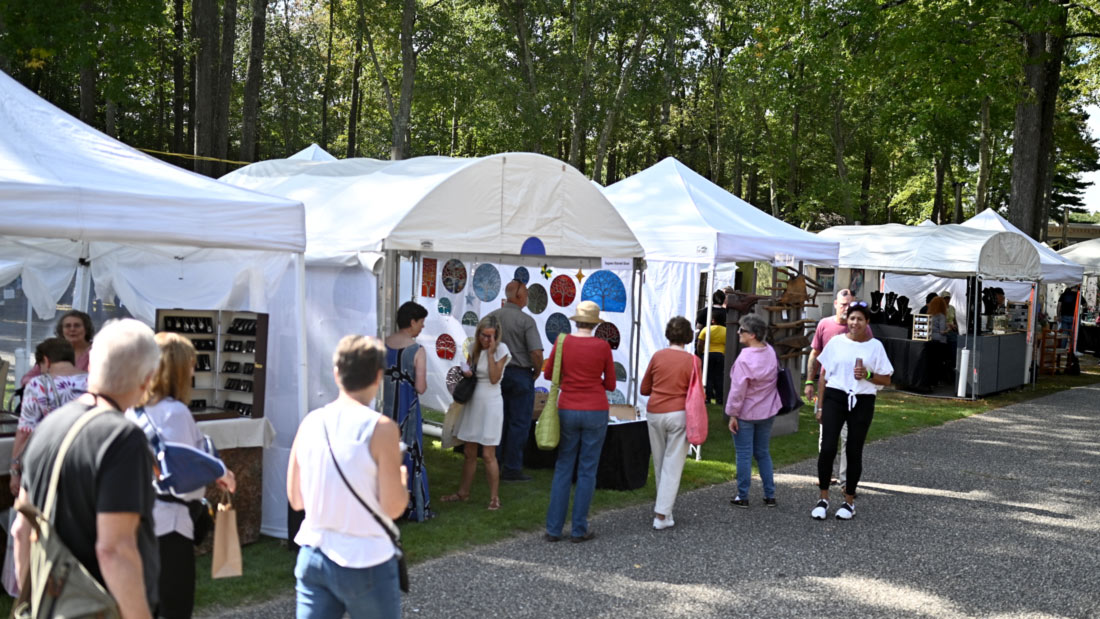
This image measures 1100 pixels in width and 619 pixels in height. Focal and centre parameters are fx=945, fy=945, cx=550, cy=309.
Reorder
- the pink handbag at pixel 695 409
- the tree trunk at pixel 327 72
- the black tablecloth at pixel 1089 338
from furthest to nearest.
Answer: the tree trunk at pixel 327 72
the black tablecloth at pixel 1089 338
the pink handbag at pixel 695 409

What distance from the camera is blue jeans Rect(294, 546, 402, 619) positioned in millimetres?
3105

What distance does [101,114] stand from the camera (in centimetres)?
3538

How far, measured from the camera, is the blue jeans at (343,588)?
10.2 feet

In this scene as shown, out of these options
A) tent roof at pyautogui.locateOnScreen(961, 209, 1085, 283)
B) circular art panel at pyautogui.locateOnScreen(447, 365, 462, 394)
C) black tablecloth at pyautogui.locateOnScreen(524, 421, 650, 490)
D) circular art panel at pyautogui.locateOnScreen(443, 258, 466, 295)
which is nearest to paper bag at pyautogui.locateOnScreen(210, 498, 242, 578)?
black tablecloth at pyautogui.locateOnScreen(524, 421, 650, 490)

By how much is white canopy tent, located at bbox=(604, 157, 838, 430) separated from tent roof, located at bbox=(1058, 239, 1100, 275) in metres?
14.8

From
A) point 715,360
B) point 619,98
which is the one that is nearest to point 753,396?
point 715,360

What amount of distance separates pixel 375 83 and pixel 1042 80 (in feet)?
83.9

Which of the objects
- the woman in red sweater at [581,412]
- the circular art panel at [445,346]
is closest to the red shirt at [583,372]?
the woman in red sweater at [581,412]

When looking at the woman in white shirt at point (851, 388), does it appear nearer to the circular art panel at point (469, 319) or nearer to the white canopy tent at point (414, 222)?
the white canopy tent at point (414, 222)

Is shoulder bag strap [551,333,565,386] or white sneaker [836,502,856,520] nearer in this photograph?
shoulder bag strap [551,333,565,386]

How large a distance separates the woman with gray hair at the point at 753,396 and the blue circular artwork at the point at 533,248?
2018 mm

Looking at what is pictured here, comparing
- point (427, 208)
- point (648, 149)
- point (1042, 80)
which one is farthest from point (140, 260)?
point (648, 149)

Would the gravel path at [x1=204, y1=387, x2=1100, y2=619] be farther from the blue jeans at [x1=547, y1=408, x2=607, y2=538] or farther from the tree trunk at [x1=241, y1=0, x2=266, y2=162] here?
the tree trunk at [x1=241, y1=0, x2=266, y2=162]

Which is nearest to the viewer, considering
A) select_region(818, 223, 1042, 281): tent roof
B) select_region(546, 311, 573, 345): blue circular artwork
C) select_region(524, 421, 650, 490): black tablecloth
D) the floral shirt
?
the floral shirt
